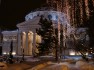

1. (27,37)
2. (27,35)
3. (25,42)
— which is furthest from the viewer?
(25,42)

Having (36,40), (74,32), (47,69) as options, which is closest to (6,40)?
(36,40)

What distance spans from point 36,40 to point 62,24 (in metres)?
14.7

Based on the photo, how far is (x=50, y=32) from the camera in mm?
57344

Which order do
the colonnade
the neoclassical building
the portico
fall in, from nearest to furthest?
the neoclassical building → the portico → the colonnade

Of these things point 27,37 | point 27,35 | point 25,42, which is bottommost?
point 25,42

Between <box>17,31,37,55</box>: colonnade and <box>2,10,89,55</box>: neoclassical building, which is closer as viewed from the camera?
<box>2,10,89,55</box>: neoclassical building

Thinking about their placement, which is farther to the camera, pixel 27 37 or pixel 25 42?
pixel 25 42

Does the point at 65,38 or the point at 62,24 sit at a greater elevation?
the point at 62,24

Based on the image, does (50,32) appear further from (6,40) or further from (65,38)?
(6,40)

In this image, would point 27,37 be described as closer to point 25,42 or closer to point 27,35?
point 27,35

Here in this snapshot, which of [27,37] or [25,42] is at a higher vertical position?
[27,37]

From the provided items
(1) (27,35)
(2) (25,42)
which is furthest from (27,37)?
(2) (25,42)

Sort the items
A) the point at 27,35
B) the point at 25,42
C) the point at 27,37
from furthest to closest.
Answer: the point at 25,42
the point at 27,37
the point at 27,35

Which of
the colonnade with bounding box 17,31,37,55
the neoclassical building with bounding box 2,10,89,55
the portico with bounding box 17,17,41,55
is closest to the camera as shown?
the neoclassical building with bounding box 2,10,89,55
